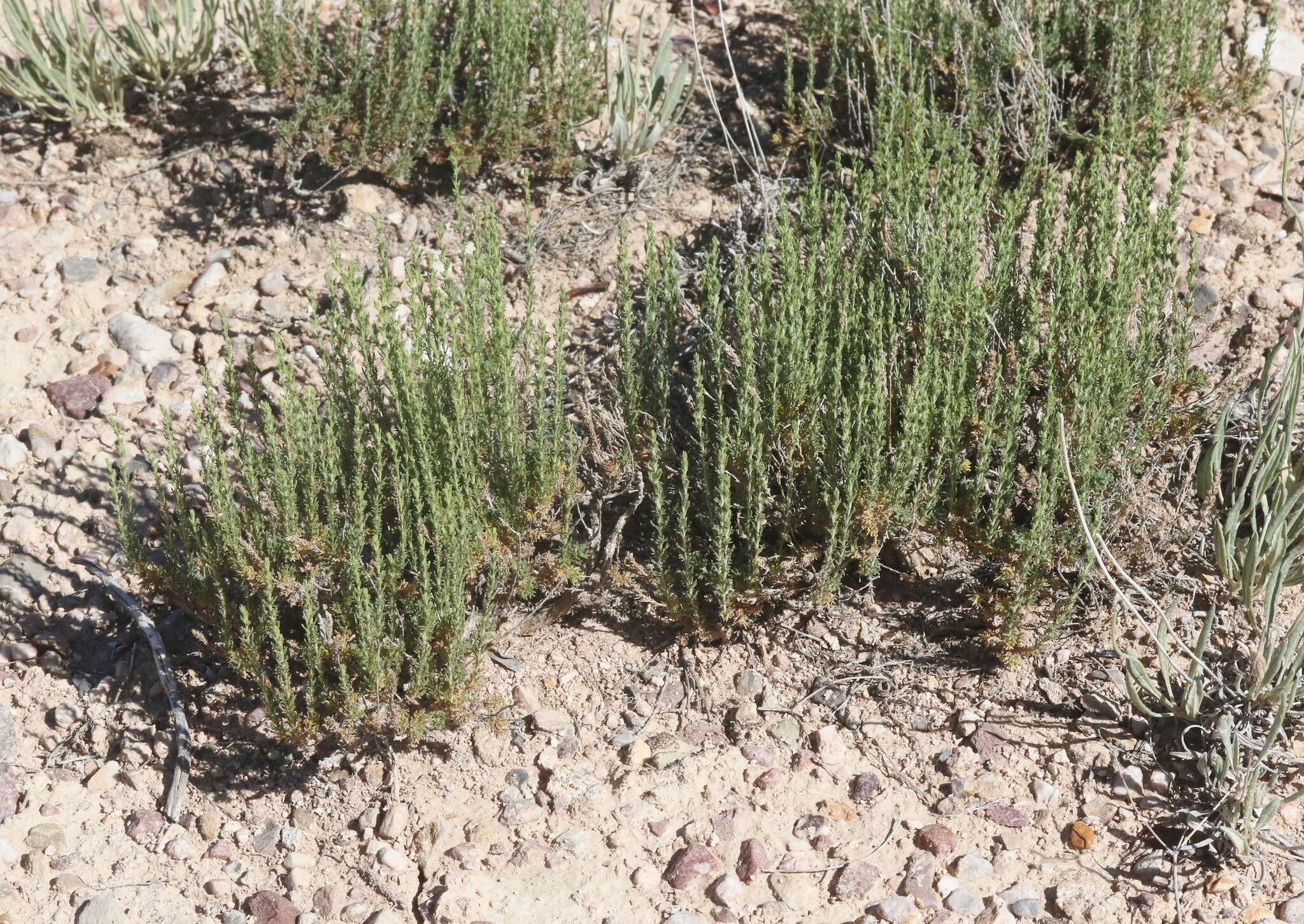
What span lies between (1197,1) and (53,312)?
4042 mm

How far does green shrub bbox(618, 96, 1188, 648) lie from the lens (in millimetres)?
3123

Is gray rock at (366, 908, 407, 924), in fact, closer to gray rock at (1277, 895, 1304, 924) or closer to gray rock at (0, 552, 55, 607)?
gray rock at (0, 552, 55, 607)

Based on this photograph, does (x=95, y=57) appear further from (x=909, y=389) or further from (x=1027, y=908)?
(x=1027, y=908)

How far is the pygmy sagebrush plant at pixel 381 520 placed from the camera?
9.87 ft

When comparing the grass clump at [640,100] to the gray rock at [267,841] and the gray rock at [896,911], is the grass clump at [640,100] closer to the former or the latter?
the gray rock at [267,841]

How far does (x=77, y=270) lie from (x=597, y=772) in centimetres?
263

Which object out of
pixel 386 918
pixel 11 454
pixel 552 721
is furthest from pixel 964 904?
pixel 11 454

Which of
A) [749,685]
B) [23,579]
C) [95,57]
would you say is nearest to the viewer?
[749,685]

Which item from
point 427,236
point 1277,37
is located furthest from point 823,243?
point 1277,37

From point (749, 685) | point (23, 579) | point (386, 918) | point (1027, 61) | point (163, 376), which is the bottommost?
point (386, 918)

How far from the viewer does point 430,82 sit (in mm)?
4402

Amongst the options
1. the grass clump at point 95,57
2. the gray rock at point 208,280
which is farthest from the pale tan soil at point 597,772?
the grass clump at point 95,57

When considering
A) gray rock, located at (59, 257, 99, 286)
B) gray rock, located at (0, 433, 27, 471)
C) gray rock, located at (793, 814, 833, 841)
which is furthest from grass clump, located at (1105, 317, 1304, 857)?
gray rock, located at (59, 257, 99, 286)

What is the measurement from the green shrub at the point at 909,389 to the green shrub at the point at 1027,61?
0.64 metres
